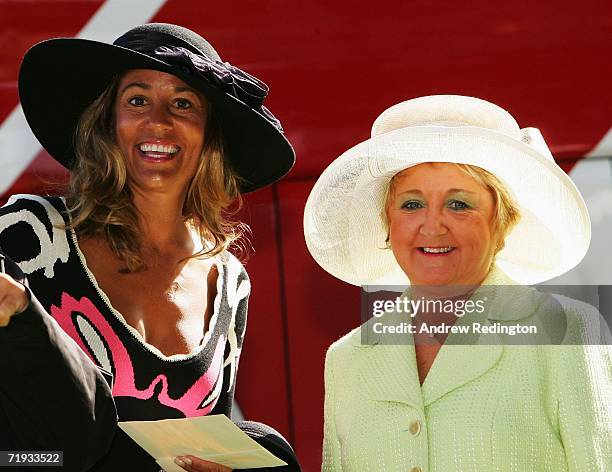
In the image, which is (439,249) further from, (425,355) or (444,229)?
(425,355)

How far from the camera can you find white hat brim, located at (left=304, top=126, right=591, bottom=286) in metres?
2.40

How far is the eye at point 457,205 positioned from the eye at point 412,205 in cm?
6

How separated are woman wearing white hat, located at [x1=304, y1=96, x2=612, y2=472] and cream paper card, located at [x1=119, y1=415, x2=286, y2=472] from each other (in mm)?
236

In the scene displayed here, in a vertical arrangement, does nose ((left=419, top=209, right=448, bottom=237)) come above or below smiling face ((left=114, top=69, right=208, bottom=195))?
below

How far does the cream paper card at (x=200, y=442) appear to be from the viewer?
7.15ft

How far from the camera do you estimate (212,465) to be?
2289 mm

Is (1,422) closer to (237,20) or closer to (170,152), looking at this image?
(170,152)

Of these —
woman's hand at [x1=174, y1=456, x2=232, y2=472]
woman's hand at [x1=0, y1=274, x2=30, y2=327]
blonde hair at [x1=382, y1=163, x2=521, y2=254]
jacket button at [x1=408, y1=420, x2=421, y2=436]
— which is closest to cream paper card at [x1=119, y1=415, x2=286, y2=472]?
woman's hand at [x1=174, y1=456, x2=232, y2=472]

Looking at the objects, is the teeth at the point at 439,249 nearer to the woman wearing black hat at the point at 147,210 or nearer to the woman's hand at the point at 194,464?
the woman wearing black hat at the point at 147,210

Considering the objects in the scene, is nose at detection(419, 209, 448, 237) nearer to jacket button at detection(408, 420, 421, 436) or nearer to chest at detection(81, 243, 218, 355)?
jacket button at detection(408, 420, 421, 436)

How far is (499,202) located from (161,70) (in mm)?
773

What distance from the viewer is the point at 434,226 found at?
2369 mm

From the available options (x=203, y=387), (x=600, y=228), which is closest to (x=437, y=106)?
(x=600, y=228)

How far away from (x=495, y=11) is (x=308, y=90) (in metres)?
0.48
